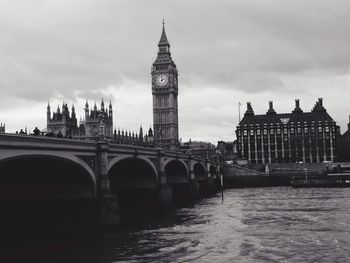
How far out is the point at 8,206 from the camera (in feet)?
137

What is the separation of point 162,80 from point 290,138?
159 ft

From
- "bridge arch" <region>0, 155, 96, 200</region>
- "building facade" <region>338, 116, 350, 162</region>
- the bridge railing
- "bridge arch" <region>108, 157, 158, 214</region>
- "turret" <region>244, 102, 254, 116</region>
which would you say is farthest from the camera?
"building facade" <region>338, 116, 350, 162</region>

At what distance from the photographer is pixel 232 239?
3716 centimetres

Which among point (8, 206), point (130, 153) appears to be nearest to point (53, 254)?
point (8, 206)

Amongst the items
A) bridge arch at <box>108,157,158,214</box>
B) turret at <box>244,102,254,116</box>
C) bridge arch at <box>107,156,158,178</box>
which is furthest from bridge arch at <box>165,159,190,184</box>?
turret at <box>244,102,254,116</box>

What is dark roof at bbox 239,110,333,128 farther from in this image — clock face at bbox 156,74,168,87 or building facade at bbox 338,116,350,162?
clock face at bbox 156,74,168,87

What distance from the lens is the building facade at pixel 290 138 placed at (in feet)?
518

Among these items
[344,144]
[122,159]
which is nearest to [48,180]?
[122,159]

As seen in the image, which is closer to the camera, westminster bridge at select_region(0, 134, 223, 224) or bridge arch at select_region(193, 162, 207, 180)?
westminster bridge at select_region(0, 134, 223, 224)

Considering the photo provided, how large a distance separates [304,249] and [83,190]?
65.0 feet

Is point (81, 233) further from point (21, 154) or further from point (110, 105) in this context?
point (110, 105)

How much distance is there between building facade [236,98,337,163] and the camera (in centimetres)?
15775

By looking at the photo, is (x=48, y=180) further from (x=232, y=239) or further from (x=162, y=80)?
(x=162, y=80)

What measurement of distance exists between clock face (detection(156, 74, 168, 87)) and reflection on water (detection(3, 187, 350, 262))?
4872 inches
